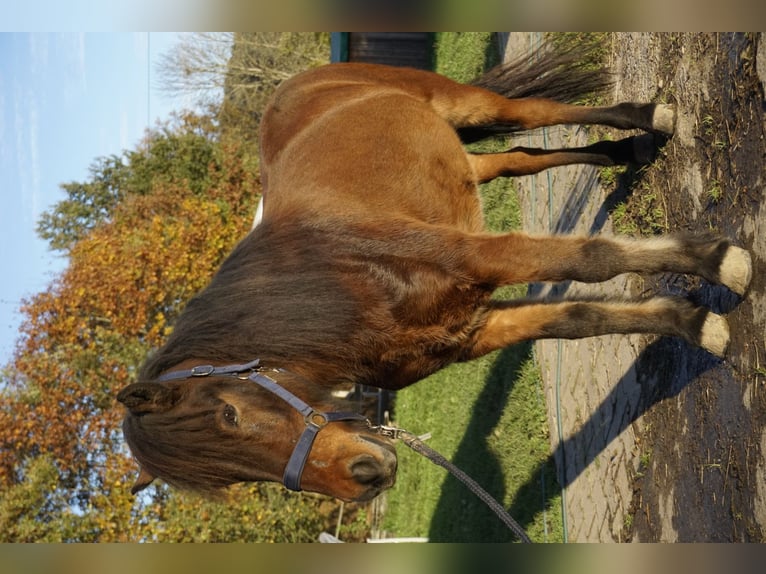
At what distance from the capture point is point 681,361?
14.4 ft

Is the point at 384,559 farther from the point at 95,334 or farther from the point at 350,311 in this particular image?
the point at 95,334

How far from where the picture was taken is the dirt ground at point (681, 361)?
3.63 metres

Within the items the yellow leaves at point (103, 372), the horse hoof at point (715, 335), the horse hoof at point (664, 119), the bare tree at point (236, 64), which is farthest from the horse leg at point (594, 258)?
the bare tree at point (236, 64)

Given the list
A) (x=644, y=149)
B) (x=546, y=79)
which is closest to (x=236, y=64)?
(x=546, y=79)

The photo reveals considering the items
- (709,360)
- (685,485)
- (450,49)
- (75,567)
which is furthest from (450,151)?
(450,49)

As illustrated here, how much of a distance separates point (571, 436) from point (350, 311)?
11.4 ft

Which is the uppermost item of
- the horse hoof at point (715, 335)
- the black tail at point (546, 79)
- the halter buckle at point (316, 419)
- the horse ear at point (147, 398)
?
the black tail at point (546, 79)

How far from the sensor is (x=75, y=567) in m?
2.26

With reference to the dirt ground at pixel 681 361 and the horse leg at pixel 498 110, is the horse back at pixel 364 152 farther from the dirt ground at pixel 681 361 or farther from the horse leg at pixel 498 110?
the dirt ground at pixel 681 361

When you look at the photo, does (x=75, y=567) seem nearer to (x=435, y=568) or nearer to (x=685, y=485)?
(x=435, y=568)

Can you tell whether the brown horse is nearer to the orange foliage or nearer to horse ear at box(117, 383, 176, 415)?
horse ear at box(117, 383, 176, 415)

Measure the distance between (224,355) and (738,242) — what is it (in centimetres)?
276

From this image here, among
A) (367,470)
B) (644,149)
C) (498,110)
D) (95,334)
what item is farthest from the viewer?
(95,334)

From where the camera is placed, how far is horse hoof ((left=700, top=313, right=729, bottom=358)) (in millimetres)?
3643
